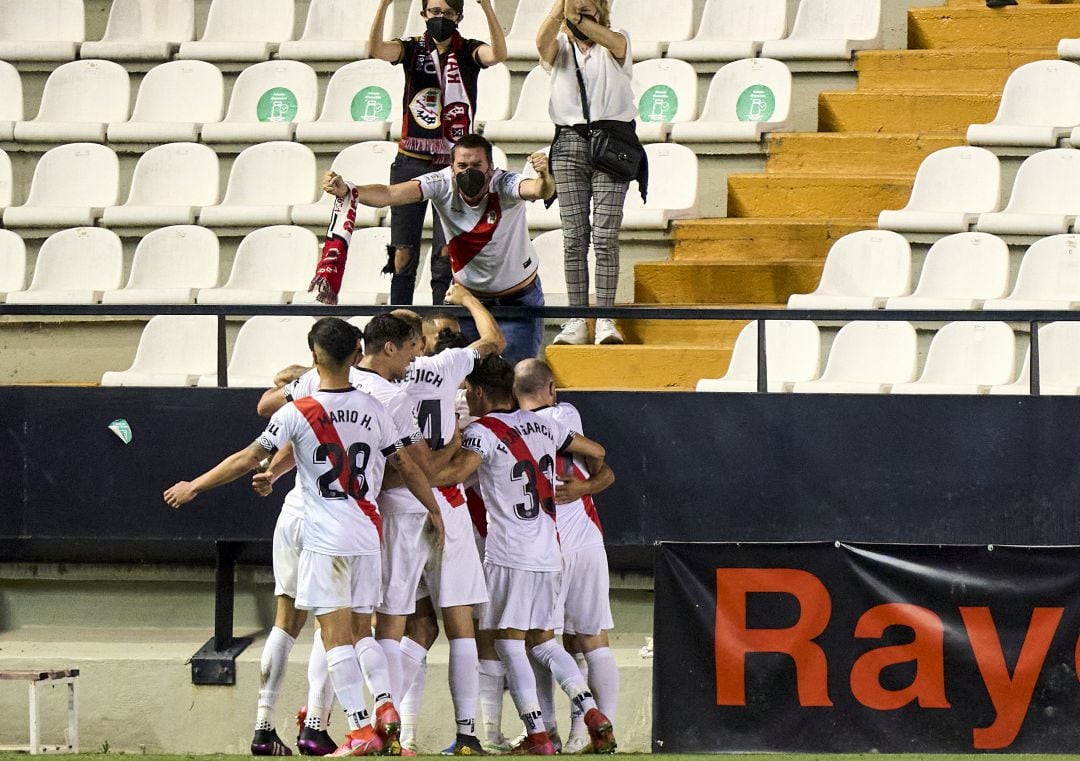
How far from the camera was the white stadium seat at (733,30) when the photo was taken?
11.7 m

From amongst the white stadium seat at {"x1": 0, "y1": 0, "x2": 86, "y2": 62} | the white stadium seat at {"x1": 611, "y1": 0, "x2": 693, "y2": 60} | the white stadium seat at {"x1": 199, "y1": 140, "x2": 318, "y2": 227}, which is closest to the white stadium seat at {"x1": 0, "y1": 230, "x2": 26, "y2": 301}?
the white stadium seat at {"x1": 199, "y1": 140, "x2": 318, "y2": 227}

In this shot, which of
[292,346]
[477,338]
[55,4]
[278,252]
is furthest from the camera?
[55,4]

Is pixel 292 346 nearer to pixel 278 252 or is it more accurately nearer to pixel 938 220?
pixel 278 252

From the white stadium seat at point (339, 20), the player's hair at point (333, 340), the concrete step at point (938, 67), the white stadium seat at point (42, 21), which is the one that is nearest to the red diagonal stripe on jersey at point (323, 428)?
the player's hair at point (333, 340)

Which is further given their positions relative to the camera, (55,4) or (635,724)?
(55,4)

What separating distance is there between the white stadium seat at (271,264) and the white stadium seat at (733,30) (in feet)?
9.83

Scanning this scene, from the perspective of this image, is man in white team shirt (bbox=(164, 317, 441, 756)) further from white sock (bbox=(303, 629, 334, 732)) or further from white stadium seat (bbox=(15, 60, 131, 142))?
white stadium seat (bbox=(15, 60, 131, 142))

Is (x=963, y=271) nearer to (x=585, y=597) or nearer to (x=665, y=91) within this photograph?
(x=665, y=91)

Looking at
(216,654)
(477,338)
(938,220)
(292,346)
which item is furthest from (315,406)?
(938,220)

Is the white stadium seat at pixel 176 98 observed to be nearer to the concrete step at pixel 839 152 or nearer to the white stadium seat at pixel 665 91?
the white stadium seat at pixel 665 91

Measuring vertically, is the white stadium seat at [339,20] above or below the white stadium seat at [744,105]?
above

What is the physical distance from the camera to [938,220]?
9.98 m

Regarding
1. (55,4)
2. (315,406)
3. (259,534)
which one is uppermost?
(55,4)

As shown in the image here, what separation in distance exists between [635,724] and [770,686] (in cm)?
120
